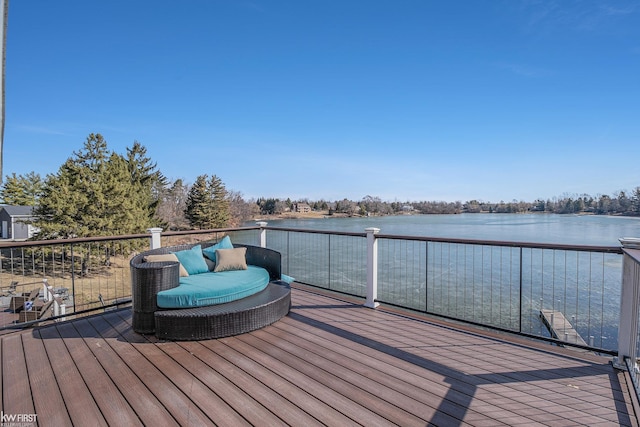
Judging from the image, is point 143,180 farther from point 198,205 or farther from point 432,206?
point 432,206

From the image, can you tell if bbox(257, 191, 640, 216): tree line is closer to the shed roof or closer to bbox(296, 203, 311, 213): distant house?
bbox(296, 203, 311, 213): distant house

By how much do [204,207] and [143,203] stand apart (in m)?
7.59

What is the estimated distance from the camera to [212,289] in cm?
308

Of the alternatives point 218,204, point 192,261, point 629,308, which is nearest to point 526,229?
point 629,308

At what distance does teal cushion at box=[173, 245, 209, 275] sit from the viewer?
374 cm

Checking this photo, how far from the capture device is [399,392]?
78.3 inches

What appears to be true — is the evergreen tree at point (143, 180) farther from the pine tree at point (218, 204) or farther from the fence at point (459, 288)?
the pine tree at point (218, 204)

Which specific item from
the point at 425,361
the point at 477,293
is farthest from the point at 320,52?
the point at 477,293

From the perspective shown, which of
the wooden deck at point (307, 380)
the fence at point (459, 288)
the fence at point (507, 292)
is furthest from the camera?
the fence at point (507, 292)

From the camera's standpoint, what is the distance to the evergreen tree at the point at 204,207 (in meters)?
29.1

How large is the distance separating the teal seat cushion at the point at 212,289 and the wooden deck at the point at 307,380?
0.38 m

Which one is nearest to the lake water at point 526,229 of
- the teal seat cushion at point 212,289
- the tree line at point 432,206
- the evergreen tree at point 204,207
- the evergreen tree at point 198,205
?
the tree line at point 432,206

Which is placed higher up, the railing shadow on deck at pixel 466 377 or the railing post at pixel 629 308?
the railing post at pixel 629 308

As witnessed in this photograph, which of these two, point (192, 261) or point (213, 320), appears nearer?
point (213, 320)
